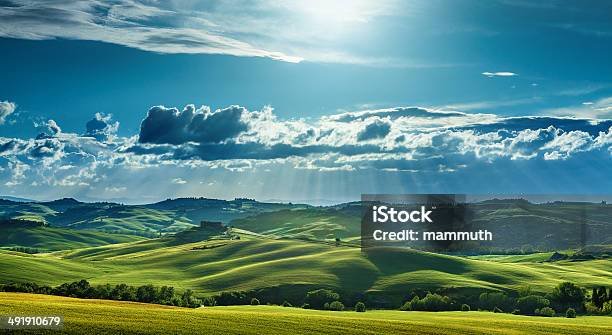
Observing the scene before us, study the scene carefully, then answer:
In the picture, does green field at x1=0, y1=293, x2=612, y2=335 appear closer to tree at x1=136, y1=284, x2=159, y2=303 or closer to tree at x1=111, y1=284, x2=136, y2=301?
tree at x1=111, y1=284, x2=136, y2=301

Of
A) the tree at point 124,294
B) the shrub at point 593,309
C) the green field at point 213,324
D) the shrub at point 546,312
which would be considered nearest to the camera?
the green field at point 213,324

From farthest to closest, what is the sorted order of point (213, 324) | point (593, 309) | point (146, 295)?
point (593, 309) → point (146, 295) → point (213, 324)

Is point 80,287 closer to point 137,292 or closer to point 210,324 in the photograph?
point 137,292

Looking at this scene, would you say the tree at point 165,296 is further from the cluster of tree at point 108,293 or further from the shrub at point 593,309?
the shrub at point 593,309

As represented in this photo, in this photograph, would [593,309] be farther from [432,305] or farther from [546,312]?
[432,305]

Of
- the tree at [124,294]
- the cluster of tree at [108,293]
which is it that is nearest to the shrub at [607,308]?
the cluster of tree at [108,293]

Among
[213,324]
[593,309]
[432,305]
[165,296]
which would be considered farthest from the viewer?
[593,309]

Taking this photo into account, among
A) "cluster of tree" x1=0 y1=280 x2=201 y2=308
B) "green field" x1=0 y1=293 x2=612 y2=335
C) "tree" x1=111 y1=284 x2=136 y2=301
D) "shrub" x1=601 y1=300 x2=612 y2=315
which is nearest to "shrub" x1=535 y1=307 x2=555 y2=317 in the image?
"shrub" x1=601 y1=300 x2=612 y2=315

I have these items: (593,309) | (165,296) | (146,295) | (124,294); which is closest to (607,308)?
(593,309)

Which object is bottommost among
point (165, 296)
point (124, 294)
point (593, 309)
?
point (593, 309)

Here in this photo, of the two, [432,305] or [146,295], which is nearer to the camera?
[146,295]

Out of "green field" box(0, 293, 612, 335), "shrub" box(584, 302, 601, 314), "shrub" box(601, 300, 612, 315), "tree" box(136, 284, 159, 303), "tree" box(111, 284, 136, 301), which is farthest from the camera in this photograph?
"shrub" box(584, 302, 601, 314)

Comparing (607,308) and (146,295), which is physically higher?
(146,295)

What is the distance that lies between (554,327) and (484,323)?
13.1m
